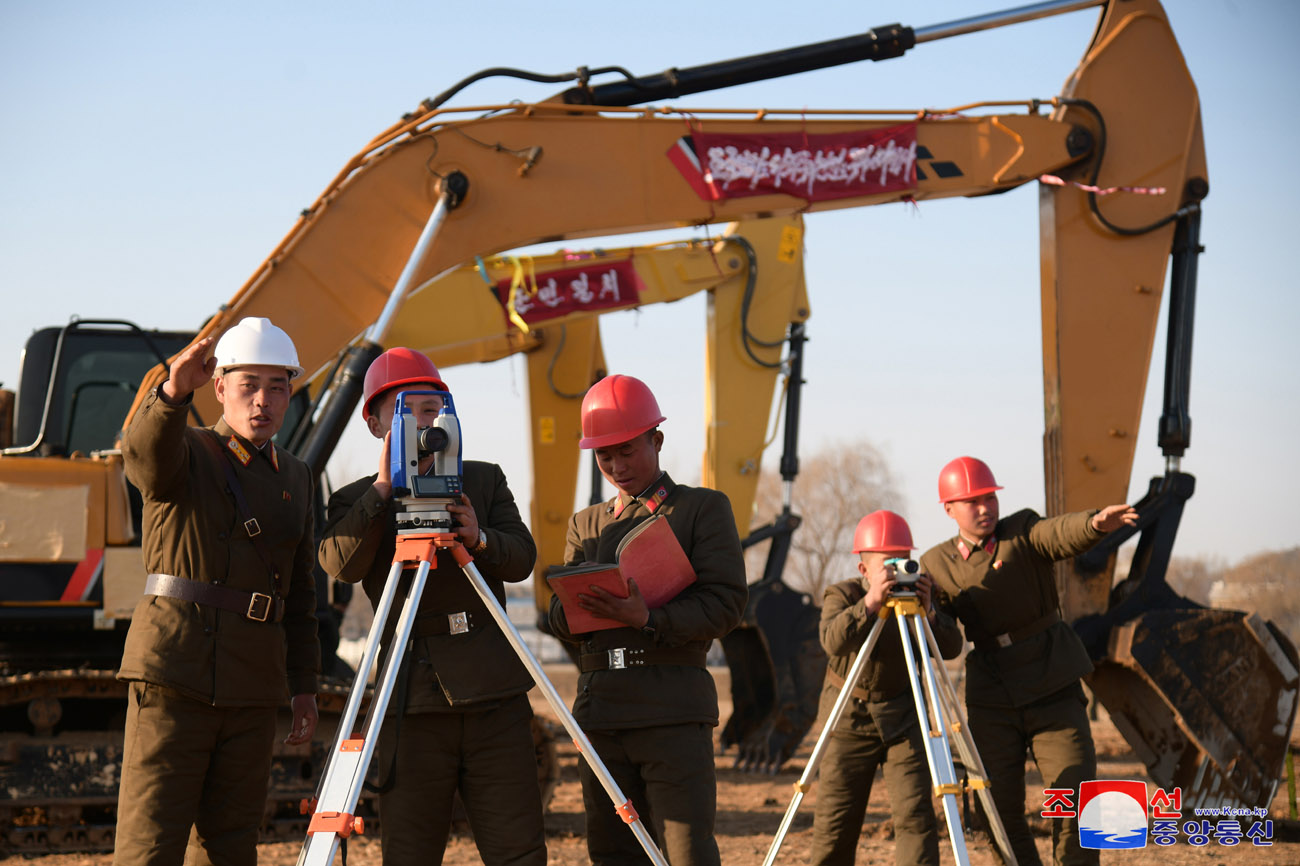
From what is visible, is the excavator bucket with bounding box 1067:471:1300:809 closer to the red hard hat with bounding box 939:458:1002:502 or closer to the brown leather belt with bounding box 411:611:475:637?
the red hard hat with bounding box 939:458:1002:502

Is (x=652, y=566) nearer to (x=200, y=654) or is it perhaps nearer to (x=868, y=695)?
(x=200, y=654)

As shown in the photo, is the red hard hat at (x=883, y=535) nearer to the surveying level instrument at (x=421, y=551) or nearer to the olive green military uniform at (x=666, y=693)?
the olive green military uniform at (x=666, y=693)

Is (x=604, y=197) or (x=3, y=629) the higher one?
(x=604, y=197)

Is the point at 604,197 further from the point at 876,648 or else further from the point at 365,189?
the point at 876,648

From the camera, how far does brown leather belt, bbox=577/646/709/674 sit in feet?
14.7

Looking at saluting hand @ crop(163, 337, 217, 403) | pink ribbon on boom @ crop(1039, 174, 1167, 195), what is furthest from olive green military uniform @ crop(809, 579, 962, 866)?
pink ribbon on boom @ crop(1039, 174, 1167, 195)

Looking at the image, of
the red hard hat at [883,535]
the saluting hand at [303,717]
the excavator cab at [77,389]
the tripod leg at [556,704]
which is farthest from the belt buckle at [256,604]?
the excavator cab at [77,389]

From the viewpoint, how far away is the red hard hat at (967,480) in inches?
240

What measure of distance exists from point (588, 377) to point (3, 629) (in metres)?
7.35

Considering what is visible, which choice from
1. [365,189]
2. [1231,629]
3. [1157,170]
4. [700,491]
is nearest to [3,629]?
[365,189]

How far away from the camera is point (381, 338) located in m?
7.92

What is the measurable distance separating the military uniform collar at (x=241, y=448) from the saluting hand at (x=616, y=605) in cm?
123

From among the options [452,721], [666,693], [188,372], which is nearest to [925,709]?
[666,693]

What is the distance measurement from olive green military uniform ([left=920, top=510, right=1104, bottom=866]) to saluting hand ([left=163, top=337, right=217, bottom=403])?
3.78 meters
